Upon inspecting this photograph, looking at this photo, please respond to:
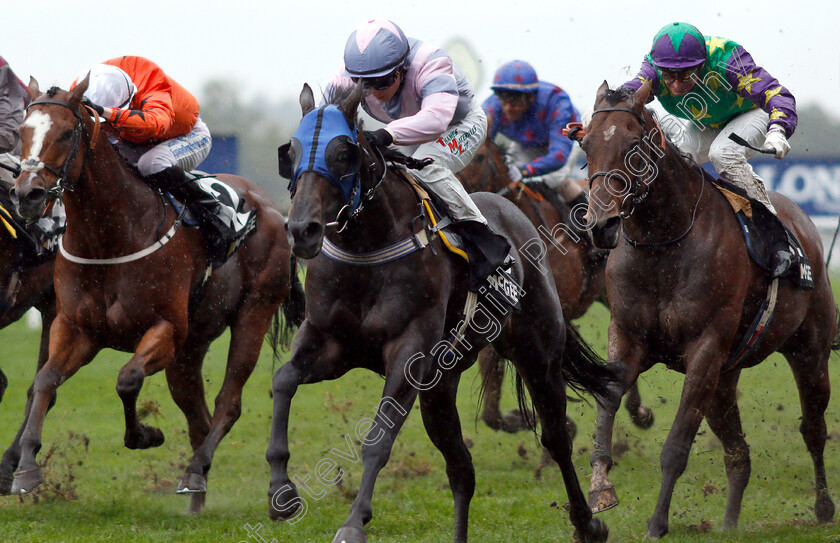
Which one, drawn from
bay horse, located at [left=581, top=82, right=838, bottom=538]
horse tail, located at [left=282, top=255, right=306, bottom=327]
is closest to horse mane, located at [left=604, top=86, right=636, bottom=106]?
bay horse, located at [left=581, top=82, right=838, bottom=538]

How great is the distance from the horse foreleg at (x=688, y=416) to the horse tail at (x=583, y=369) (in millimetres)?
364

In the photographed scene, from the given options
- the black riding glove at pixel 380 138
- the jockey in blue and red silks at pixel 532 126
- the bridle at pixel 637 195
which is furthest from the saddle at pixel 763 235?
the jockey in blue and red silks at pixel 532 126

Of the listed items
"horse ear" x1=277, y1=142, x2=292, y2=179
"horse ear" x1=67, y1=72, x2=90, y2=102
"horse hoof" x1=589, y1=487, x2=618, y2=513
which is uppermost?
"horse ear" x1=277, y1=142, x2=292, y2=179

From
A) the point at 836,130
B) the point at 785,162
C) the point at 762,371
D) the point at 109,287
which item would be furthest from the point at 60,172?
the point at 836,130

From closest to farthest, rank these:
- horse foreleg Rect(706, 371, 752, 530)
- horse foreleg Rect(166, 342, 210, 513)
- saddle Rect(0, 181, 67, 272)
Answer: horse foreleg Rect(706, 371, 752, 530) → saddle Rect(0, 181, 67, 272) → horse foreleg Rect(166, 342, 210, 513)

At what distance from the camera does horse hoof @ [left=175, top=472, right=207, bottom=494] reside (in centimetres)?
541

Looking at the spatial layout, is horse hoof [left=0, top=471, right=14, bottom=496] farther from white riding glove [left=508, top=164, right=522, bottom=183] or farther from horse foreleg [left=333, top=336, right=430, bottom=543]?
white riding glove [left=508, top=164, right=522, bottom=183]

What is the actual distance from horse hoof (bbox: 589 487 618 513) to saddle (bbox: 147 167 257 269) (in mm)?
2507

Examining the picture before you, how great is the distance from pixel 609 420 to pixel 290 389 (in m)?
1.78

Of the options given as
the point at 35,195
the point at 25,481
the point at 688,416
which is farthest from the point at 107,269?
the point at 688,416

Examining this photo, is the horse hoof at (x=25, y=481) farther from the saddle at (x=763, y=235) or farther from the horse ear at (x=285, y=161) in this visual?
the saddle at (x=763, y=235)

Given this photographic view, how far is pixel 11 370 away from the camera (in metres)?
10.7

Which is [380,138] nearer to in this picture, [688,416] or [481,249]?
[481,249]

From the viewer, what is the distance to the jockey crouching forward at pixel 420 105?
410 cm
